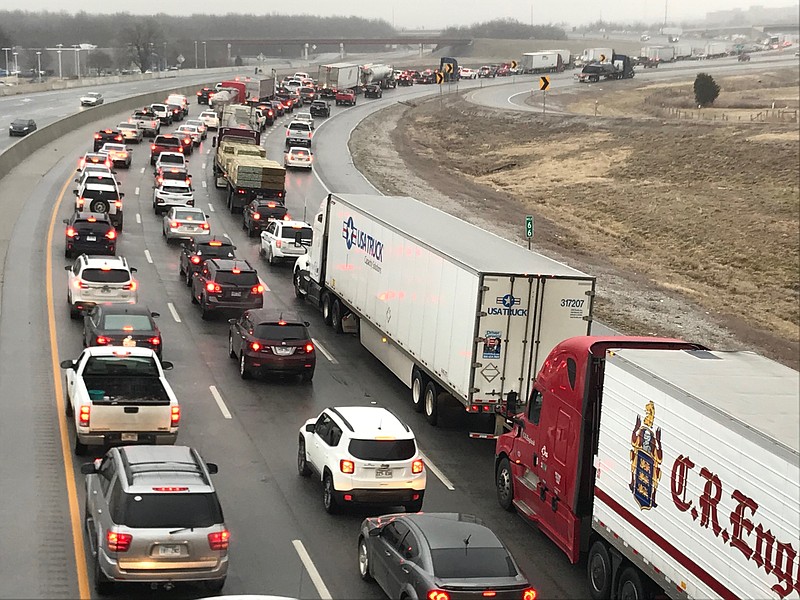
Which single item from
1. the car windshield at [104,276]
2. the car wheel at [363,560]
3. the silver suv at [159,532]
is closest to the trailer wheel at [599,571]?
the car wheel at [363,560]

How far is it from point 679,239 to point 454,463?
1502 inches

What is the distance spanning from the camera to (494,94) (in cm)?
13250

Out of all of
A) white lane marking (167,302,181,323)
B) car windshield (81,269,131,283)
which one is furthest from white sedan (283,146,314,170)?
car windshield (81,269,131,283)

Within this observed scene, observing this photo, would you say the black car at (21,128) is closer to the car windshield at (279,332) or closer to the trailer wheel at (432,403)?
the car windshield at (279,332)

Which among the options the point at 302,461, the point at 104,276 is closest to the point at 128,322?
the point at 104,276

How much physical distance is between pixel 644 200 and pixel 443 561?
180ft

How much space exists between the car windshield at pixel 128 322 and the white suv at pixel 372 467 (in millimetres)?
9227

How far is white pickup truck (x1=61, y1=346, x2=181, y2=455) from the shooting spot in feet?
65.0

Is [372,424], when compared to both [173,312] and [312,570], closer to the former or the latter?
[312,570]

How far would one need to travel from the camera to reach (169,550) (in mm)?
14289

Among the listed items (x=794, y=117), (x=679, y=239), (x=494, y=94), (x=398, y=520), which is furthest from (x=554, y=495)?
(x=494, y=94)

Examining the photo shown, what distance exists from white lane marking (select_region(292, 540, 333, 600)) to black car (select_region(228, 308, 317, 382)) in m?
9.46

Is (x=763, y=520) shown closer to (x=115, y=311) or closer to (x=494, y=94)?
(x=115, y=311)

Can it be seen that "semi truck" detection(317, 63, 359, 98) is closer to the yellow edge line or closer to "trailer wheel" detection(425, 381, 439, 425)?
the yellow edge line
